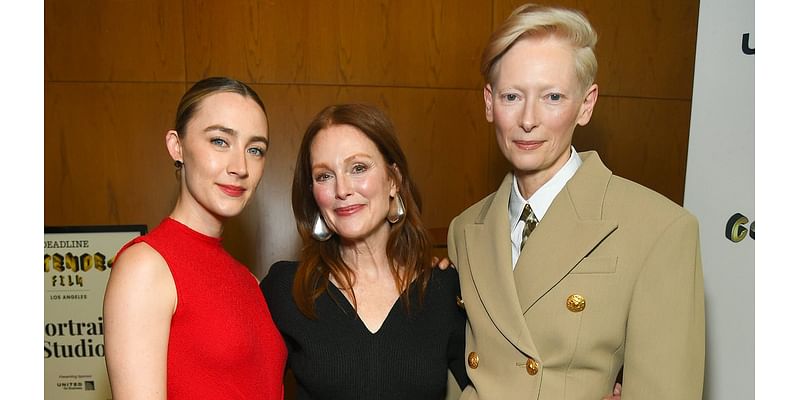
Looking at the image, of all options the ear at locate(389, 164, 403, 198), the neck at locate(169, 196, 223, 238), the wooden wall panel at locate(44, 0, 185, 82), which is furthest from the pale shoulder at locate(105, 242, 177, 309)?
the wooden wall panel at locate(44, 0, 185, 82)

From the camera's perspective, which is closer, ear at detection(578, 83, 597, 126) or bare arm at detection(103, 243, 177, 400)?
bare arm at detection(103, 243, 177, 400)

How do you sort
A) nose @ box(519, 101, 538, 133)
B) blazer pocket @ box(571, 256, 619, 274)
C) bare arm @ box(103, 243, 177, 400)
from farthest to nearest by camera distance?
nose @ box(519, 101, 538, 133) → blazer pocket @ box(571, 256, 619, 274) → bare arm @ box(103, 243, 177, 400)

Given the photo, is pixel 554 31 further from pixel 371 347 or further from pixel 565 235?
pixel 371 347

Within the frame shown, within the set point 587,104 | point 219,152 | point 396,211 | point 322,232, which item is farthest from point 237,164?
point 587,104

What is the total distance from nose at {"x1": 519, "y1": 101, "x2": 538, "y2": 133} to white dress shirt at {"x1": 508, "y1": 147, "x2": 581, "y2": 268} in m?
0.17

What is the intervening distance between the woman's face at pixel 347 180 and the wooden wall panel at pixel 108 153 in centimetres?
160

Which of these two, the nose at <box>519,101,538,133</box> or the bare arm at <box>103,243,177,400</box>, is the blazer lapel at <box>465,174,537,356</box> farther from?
the bare arm at <box>103,243,177,400</box>

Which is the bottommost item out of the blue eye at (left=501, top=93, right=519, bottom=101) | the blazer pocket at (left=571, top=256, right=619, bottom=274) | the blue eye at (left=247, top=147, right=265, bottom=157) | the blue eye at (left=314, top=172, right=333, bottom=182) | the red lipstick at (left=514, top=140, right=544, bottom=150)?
the blazer pocket at (left=571, top=256, right=619, bottom=274)

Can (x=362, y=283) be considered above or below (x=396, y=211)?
below

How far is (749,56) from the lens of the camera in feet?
7.02

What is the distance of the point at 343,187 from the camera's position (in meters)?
2.04

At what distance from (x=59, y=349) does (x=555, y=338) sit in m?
2.77

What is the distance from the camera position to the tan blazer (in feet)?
5.21

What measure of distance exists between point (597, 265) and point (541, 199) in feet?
0.87
